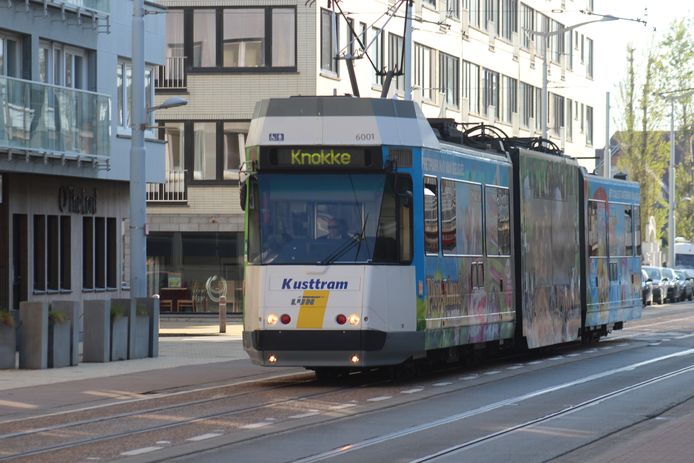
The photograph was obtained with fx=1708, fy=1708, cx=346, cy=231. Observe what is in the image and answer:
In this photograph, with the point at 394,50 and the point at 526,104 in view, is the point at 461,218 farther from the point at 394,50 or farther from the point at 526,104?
the point at 526,104

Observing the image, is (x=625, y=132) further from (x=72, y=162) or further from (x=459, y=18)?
(x=72, y=162)

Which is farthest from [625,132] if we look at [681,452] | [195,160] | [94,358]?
[681,452]

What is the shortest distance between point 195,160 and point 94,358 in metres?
26.4

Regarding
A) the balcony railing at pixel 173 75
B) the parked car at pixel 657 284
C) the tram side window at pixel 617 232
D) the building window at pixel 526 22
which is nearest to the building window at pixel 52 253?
the tram side window at pixel 617 232

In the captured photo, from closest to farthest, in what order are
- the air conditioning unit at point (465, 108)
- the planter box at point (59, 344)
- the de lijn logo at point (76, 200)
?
the planter box at point (59, 344)
the de lijn logo at point (76, 200)
the air conditioning unit at point (465, 108)

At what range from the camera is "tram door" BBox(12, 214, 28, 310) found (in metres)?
34.6

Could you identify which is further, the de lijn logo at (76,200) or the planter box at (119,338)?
the de lijn logo at (76,200)

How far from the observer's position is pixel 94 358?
27672 millimetres

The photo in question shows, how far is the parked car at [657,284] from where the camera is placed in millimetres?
66756

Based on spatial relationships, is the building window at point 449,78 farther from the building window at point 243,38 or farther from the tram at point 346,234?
the tram at point 346,234

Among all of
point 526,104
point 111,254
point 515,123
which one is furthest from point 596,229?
point 526,104

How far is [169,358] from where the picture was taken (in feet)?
95.3

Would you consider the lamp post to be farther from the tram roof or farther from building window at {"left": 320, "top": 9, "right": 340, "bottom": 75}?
building window at {"left": 320, "top": 9, "right": 340, "bottom": 75}

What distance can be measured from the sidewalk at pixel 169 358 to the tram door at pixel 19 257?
303 centimetres
